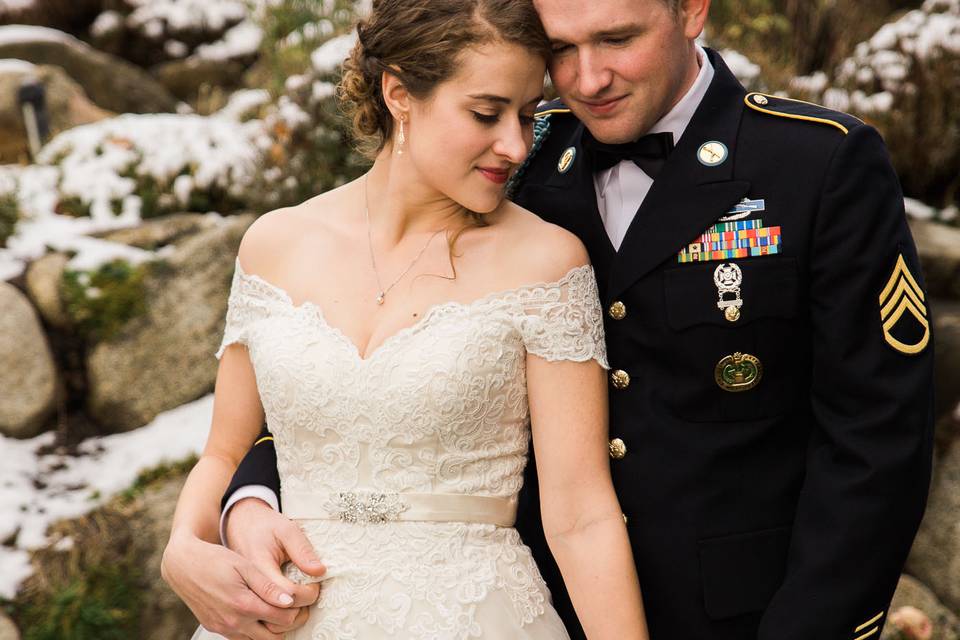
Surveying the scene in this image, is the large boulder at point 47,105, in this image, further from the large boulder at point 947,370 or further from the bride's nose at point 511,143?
the large boulder at point 947,370

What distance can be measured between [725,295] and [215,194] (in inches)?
171

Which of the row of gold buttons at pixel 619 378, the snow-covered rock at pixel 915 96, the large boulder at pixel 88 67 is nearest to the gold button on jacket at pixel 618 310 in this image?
the row of gold buttons at pixel 619 378

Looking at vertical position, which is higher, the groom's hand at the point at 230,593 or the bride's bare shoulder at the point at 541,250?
the bride's bare shoulder at the point at 541,250

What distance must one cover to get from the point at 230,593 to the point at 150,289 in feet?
10.9

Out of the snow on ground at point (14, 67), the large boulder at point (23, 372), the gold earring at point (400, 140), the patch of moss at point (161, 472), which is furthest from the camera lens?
the snow on ground at point (14, 67)

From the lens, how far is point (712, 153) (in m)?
2.32

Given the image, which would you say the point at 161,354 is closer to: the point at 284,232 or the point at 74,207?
the point at 74,207

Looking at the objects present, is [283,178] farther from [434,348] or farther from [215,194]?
[434,348]

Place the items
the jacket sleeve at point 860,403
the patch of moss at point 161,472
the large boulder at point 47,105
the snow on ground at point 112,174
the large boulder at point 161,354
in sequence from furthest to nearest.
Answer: the large boulder at point 47,105 → the snow on ground at point 112,174 → the large boulder at point 161,354 → the patch of moss at point 161,472 → the jacket sleeve at point 860,403

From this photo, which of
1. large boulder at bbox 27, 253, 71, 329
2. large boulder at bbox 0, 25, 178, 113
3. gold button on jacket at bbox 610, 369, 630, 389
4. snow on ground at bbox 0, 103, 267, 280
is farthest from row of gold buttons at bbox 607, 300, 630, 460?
large boulder at bbox 0, 25, 178, 113

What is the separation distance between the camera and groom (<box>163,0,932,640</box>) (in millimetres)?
2115

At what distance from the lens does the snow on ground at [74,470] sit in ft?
15.1

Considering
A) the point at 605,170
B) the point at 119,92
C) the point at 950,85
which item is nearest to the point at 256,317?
the point at 605,170

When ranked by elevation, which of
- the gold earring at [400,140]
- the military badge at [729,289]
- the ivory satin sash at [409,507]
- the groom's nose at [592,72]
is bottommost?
the ivory satin sash at [409,507]
